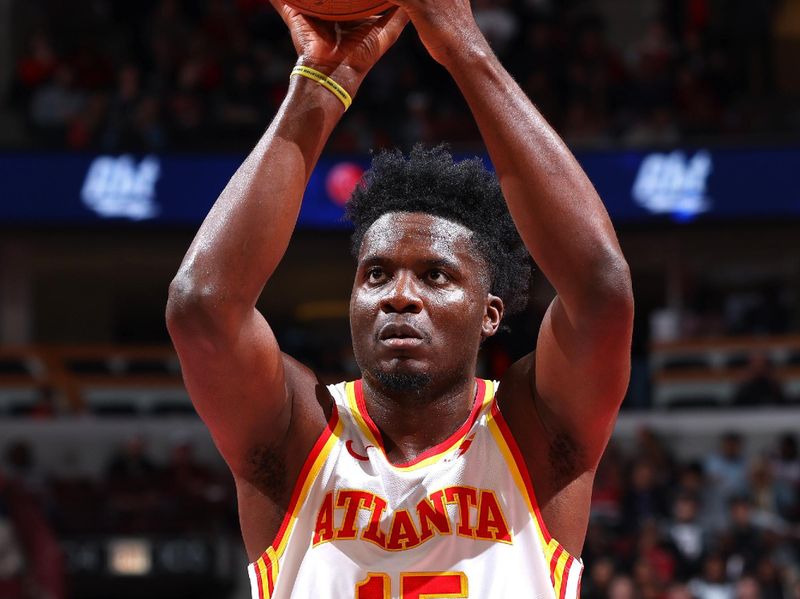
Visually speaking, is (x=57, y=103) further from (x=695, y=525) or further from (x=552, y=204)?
(x=552, y=204)

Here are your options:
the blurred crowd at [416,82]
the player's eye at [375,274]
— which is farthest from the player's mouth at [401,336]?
the blurred crowd at [416,82]

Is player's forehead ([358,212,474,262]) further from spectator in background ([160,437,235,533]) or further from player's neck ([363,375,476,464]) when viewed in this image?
spectator in background ([160,437,235,533])

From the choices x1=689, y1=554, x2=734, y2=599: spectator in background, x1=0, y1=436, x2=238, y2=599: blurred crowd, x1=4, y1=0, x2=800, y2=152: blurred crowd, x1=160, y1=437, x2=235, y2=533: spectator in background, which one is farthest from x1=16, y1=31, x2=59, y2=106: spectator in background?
x1=689, y1=554, x2=734, y2=599: spectator in background

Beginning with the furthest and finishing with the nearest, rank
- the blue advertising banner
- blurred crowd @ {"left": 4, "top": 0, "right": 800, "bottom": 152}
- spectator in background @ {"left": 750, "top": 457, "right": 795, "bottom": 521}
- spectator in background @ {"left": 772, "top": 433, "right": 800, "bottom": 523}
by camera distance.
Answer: blurred crowd @ {"left": 4, "top": 0, "right": 800, "bottom": 152}, the blue advertising banner, spectator in background @ {"left": 750, "top": 457, "right": 795, "bottom": 521}, spectator in background @ {"left": 772, "top": 433, "right": 800, "bottom": 523}

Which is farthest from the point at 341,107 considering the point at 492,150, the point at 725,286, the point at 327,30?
the point at 725,286

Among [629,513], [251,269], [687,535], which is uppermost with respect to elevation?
[629,513]

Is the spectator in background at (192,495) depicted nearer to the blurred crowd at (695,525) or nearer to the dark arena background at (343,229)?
the dark arena background at (343,229)

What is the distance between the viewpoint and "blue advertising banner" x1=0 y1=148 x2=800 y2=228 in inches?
512

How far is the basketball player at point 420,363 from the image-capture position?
102 inches

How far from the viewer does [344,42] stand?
2.90 metres

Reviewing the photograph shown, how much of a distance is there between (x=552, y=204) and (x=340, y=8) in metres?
0.68

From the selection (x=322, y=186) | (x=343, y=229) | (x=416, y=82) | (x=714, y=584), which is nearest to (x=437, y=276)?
(x=714, y=584)

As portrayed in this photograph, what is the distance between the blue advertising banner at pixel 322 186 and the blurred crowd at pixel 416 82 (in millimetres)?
224

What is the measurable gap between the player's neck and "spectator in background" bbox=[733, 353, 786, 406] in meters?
10.1
